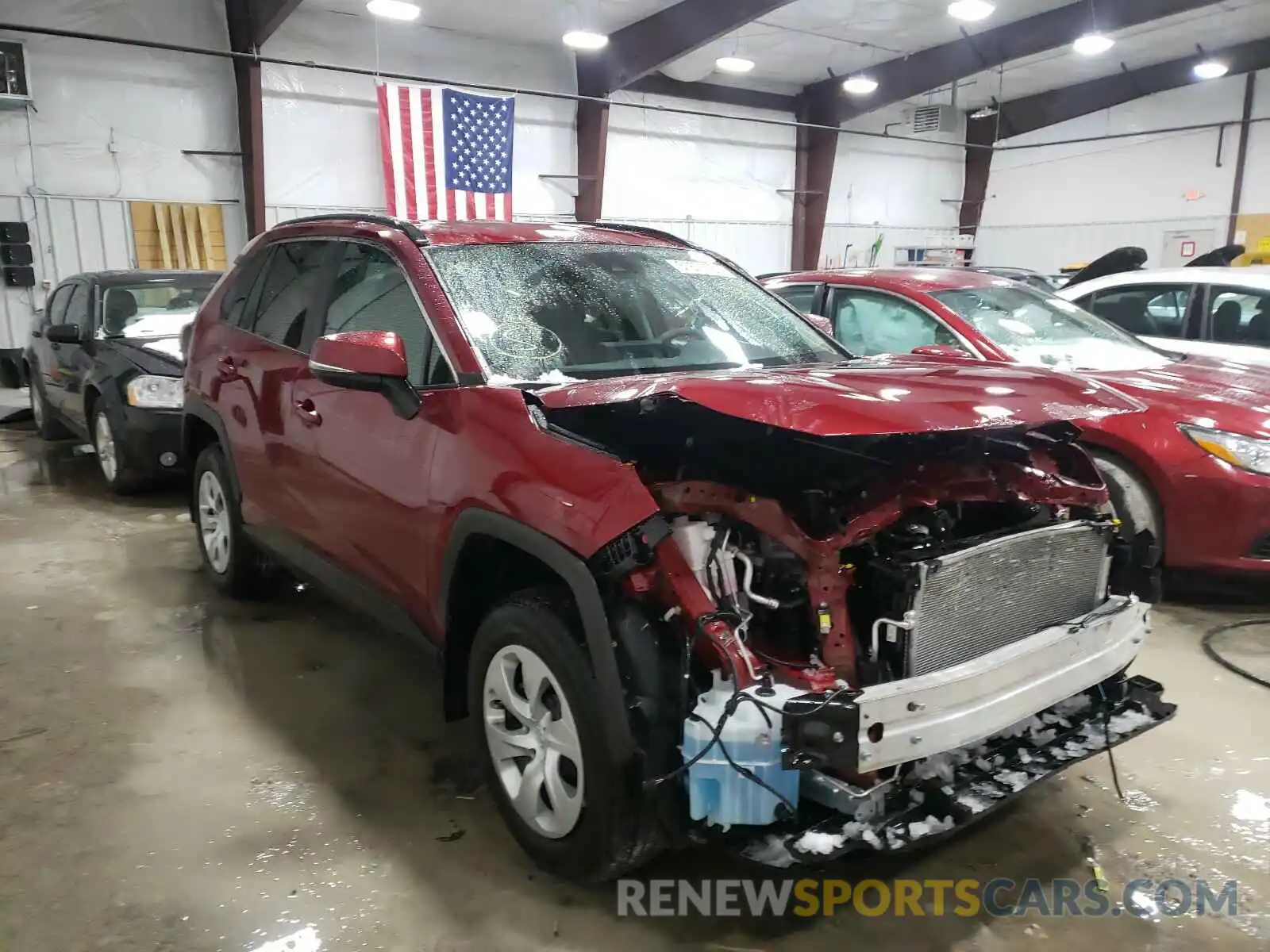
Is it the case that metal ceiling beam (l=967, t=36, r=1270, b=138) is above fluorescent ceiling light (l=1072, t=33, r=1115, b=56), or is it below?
above

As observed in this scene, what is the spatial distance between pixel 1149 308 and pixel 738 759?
575 centimetres

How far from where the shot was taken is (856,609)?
6.37 feet

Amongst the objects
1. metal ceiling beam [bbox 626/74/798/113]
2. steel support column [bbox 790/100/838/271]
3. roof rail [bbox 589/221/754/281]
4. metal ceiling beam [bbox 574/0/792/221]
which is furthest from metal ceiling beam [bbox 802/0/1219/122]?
roof rail [bbox 589/221/754/281]

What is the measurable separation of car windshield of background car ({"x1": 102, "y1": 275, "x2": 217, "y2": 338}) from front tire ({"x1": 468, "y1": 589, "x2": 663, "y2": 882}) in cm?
489

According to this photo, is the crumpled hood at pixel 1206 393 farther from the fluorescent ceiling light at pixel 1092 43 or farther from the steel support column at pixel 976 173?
the steel support column at pixel 976 173

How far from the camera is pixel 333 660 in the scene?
3.54m

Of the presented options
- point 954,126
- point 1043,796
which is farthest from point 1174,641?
point 954,126

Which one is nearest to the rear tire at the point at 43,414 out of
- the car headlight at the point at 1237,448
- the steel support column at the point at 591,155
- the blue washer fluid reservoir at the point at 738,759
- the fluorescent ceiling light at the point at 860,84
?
the steel support column at the point at 591,155

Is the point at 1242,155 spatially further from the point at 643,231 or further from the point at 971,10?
the point at 643,231

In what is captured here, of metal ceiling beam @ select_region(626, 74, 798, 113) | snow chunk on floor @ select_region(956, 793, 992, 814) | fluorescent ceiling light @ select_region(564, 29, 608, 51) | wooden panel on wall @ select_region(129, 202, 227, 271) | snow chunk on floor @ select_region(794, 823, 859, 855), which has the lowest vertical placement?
snow chunk on floor @ select_region(956, 793, 992, 814)

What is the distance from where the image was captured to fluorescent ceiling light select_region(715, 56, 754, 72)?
1212 cm

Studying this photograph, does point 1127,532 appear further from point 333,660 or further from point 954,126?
point 954,126

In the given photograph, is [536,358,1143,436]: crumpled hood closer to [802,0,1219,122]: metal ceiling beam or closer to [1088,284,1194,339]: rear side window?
[1088,284,1194,339]: rear side window

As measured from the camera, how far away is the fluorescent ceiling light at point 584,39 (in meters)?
10.5
